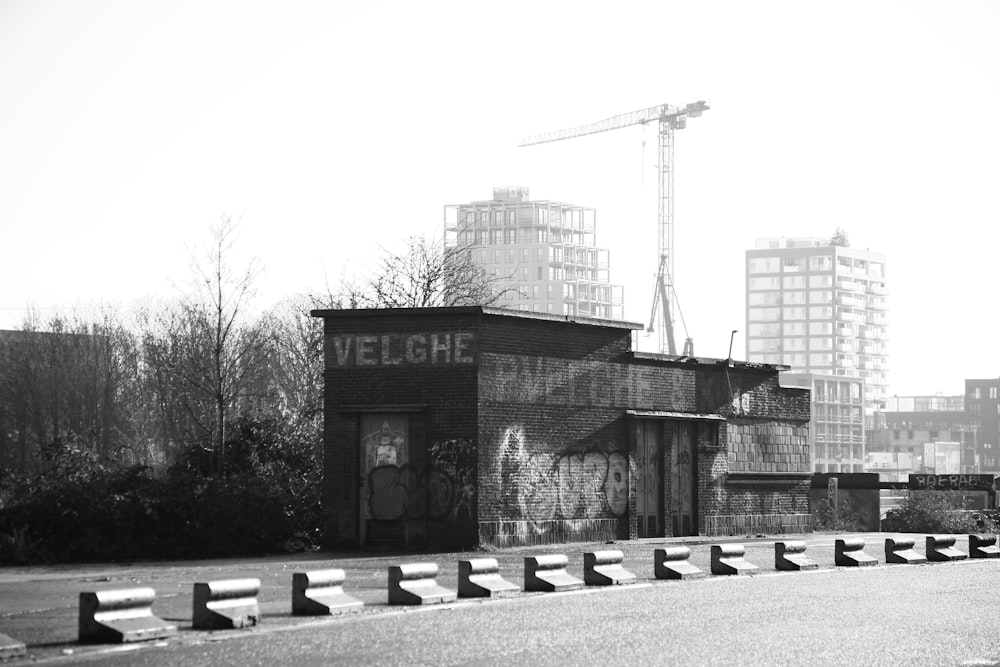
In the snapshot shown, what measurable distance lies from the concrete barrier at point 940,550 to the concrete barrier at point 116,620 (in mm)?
18250

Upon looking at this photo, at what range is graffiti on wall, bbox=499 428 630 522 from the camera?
29875 millimetres

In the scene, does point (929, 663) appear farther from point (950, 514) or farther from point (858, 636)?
point (950, 514)

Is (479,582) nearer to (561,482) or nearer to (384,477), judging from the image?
(384,477)

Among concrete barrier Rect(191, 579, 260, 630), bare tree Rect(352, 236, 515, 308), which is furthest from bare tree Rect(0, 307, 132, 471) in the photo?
concrete barrier Rect(191, 579, 260, 630)

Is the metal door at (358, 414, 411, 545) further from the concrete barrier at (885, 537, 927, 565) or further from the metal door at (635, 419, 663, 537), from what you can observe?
the concrete barrier at (885, 537, 927, 565)

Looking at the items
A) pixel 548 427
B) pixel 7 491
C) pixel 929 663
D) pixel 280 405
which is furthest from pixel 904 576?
pixel 280 405

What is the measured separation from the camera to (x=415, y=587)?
58.9ft

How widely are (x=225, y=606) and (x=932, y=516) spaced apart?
3127 cm

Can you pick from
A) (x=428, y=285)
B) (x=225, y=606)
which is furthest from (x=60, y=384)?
(x=225, y=606)

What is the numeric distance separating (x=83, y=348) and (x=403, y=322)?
5075cm

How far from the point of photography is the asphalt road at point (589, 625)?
13.1 m

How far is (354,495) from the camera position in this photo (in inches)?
1158

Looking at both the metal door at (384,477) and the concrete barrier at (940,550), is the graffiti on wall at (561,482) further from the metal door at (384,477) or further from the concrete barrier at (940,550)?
the concrete barrier at (940,550)

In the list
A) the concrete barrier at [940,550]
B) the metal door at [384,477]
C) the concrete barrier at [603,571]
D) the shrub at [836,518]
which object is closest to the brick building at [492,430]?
the metal door at [384,477]
